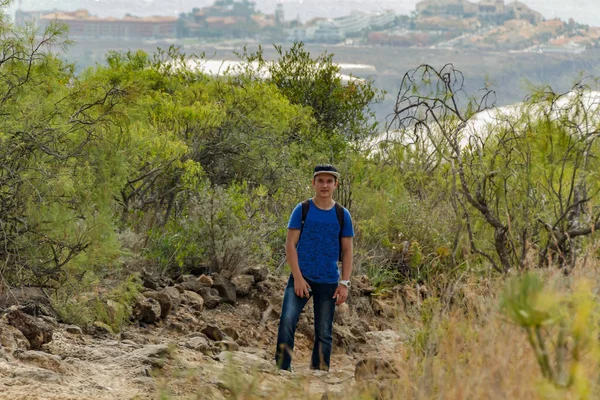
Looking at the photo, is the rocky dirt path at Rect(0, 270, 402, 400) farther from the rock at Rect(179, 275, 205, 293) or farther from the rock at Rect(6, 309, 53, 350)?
the rock at Rect(179, 275, 205, 293)

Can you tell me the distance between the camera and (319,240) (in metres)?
6.91

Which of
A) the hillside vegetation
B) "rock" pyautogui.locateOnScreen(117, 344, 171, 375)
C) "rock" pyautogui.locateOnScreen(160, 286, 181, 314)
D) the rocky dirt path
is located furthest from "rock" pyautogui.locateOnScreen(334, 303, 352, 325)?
"rock" pyautogui.locateOnScreen(117, 344, 171, 375)

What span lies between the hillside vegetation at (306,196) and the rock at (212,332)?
0.71m

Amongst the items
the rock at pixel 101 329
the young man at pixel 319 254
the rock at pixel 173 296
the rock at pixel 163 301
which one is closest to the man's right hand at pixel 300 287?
the young man at pixel 319 254

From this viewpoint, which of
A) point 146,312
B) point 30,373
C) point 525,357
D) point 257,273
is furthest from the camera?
point 257,273

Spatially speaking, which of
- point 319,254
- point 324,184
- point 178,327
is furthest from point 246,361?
point 178,327

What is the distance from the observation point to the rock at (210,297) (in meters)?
9.85

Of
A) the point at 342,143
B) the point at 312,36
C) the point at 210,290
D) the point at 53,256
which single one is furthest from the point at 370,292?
the point at 312,36

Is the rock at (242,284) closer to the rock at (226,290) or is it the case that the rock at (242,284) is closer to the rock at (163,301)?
the rock at (226,290)

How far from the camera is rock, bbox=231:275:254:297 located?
33.7 feet

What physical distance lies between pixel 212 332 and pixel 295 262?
1942 mm

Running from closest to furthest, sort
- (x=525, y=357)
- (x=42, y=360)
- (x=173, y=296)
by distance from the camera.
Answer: (x=525, y=357)
(x=42, y=360)
(x=173, y=296)

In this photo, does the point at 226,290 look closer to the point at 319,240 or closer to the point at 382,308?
the point at 382,308

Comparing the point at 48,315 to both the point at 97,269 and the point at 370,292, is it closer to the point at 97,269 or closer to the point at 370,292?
the point at 97,269
